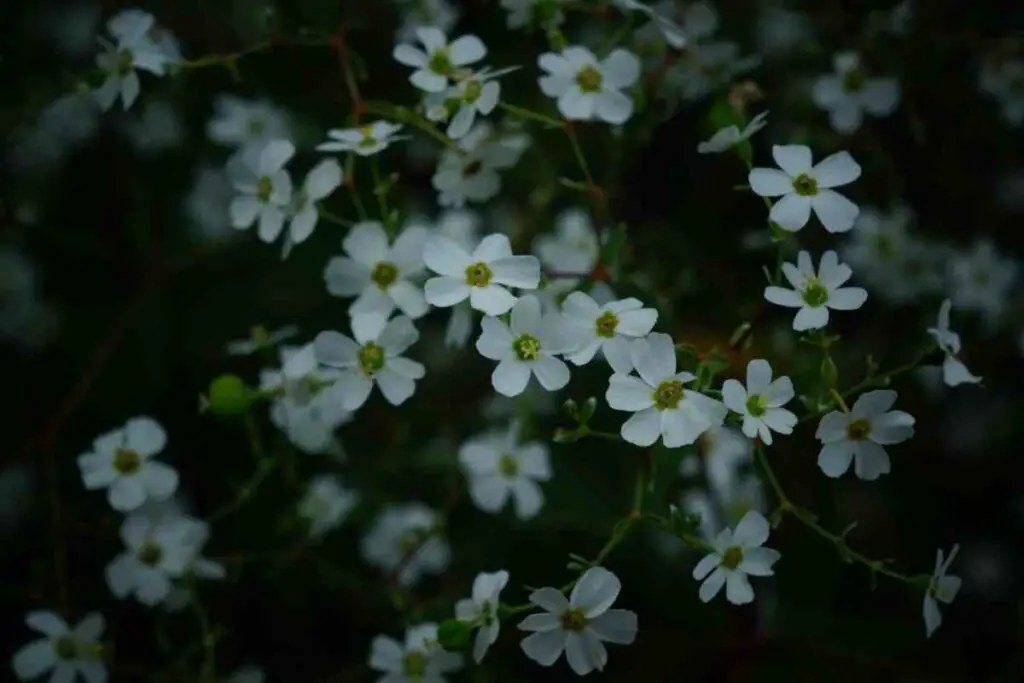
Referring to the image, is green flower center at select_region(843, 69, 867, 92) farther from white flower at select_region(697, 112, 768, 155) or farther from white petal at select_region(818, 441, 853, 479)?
white petal at select_region(818, 441, 853, 479)

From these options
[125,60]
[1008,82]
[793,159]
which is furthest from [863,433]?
[125,60]

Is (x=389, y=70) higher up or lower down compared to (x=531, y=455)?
higher up

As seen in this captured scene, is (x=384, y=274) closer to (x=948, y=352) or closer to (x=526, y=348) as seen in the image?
(x=526, y=348)

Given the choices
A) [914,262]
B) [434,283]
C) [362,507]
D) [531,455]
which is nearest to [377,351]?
[434,283]

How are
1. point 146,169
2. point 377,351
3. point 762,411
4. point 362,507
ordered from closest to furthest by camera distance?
point 762,411 < point 377,351 < point 362,507 < point 146,169

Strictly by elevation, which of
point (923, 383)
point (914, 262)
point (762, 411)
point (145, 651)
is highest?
point (762, 411)

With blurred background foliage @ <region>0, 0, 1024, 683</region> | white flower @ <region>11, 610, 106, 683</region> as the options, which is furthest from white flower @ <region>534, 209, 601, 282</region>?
white flower @ <region>11, 610, 106, 683</region>

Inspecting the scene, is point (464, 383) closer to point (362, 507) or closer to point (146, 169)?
point (362, 507)
